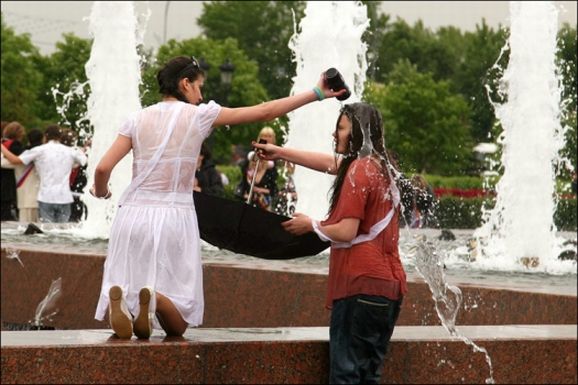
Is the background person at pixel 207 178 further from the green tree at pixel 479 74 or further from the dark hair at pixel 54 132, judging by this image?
the green tree at pixel 479 74

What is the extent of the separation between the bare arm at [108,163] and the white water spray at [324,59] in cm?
1142

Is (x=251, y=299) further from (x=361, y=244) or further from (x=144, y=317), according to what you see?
(x=361, y=244)

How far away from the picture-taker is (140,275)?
5.87 m

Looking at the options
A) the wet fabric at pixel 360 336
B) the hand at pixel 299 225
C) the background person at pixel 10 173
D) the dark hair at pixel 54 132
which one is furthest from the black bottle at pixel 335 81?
the background person at pixel 10 173

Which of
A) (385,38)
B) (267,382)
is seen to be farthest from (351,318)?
(385,38)

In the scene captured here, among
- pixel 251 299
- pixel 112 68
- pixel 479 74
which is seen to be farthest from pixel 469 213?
pixel 479 74

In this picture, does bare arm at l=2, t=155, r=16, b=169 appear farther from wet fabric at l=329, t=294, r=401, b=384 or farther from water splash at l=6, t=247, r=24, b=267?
wet fabric at l=329, t=294, r=401, b=384

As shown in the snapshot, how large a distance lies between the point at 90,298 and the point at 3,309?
121 centimetres

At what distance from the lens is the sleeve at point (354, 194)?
5555 millimetres

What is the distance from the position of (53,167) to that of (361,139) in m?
9.69

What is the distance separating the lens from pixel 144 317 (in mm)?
5734

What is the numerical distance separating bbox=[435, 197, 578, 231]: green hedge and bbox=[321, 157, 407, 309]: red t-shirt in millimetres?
19430

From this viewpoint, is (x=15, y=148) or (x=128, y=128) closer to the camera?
(x=128, y=128)

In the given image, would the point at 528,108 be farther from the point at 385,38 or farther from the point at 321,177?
the point at 385,38
